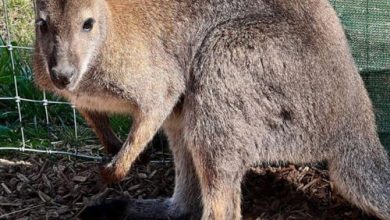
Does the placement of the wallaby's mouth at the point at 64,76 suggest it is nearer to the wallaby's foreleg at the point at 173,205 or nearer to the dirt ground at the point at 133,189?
the wallaby's foreleg at the point at 173,205

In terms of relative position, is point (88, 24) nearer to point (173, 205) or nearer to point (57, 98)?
point (173, 205)

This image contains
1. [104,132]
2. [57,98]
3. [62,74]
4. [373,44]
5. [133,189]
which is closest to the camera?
[62,74]

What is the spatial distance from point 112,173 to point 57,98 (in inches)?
56.3

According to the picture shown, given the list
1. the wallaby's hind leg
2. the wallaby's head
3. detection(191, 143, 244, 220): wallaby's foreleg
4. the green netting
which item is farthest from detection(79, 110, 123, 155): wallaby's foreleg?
the green netting

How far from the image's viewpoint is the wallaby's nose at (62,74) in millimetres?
3770

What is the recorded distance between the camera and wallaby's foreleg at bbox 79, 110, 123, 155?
458 cm

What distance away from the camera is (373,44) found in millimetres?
4797

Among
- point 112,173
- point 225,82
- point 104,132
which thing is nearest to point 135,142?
point 112,173

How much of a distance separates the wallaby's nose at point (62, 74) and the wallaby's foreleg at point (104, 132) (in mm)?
765

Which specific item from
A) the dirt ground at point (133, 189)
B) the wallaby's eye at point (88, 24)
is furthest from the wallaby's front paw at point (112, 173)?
the wallaby's eye at point (88, 24)

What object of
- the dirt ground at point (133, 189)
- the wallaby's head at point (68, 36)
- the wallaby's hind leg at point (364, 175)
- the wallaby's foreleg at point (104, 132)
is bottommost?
the dirt ground at point (133, 189)

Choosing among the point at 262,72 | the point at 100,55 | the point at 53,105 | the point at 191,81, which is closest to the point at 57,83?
the point at 100,55

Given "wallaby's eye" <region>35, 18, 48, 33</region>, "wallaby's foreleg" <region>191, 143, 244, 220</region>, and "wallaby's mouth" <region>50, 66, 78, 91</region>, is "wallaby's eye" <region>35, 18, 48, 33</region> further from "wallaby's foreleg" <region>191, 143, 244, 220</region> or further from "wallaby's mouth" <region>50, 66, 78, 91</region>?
"wallaby's foreleg" <region>191, 143, 244, 220</region>

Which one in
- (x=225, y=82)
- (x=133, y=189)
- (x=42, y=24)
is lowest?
(x=133, y=189)
